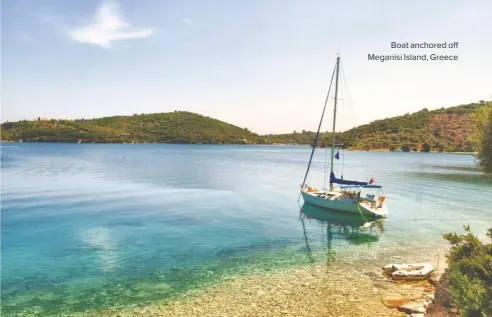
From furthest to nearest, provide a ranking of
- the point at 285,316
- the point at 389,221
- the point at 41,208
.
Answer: the point at 41,208
the point at 389,221
the point at 285,316

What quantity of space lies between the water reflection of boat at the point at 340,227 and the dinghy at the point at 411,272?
5488mm

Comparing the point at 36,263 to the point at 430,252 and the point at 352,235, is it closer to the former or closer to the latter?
the point at 352,235

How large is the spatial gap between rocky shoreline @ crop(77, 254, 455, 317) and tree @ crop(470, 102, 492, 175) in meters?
7.81

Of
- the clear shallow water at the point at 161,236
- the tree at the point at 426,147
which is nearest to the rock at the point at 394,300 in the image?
the clear shallow water at the point at 161,236

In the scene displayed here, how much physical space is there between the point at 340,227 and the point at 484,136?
20.8m

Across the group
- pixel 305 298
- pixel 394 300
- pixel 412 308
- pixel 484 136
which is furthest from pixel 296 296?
pixel 484 136

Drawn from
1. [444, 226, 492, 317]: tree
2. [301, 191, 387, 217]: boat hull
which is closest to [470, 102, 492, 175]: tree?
[444, 226, 492, 317]: tree

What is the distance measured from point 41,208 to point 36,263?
20397mm

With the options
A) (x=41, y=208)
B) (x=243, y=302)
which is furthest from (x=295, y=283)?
→ (x=41, y=208)

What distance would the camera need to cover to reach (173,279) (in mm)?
21281

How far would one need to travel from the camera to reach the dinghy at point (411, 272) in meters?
20.6

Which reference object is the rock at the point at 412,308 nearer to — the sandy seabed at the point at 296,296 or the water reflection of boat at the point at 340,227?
the sandy seabed at the point at 296,296

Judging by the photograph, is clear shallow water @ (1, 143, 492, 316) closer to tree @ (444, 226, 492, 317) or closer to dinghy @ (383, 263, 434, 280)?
dinghy @ (383, 263, 434, 280)

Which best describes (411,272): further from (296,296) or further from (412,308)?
(296,296)
